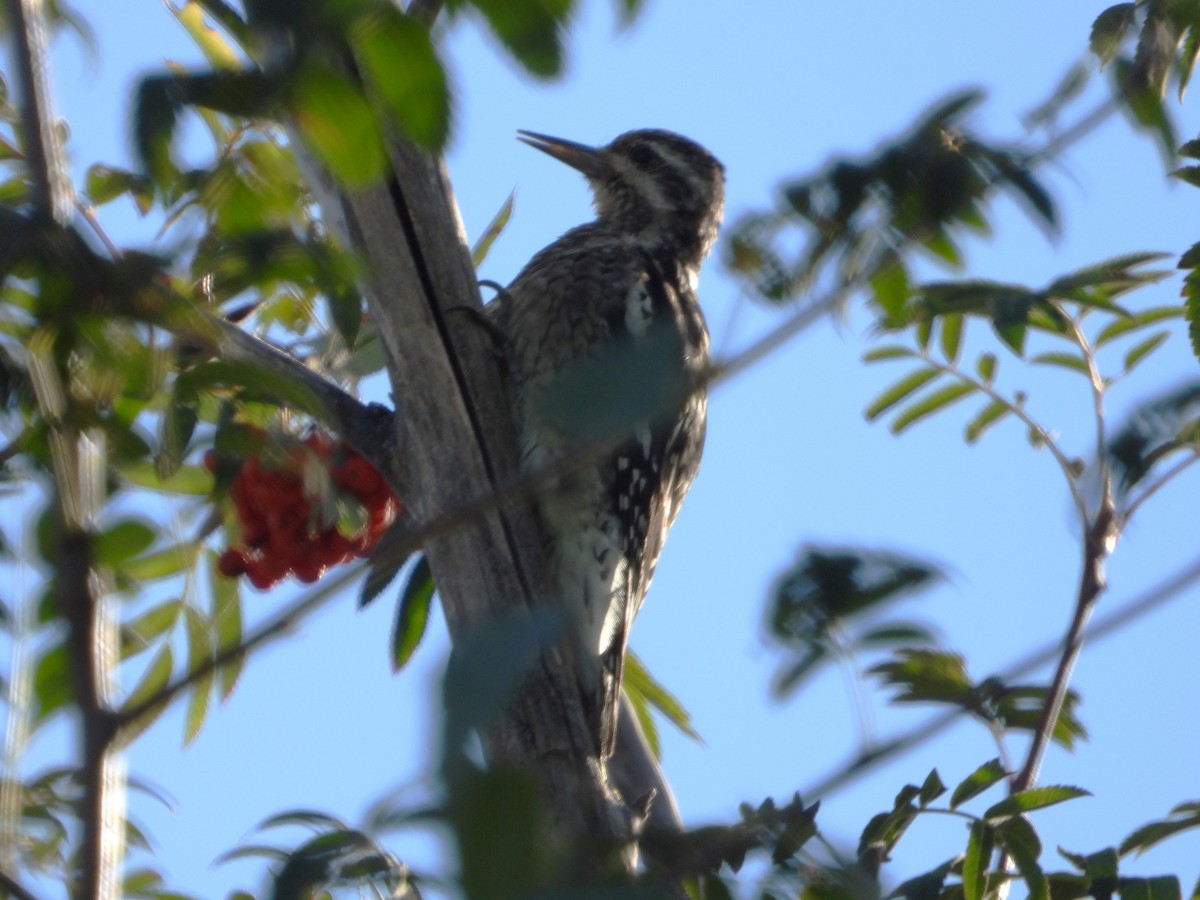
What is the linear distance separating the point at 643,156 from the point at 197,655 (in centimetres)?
302

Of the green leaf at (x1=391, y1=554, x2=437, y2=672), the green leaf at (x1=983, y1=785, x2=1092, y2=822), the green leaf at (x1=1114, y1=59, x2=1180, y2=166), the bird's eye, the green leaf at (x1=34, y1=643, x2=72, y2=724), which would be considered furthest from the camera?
the bird's eye

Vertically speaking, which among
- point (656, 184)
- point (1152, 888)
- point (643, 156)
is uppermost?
point (643, 156)

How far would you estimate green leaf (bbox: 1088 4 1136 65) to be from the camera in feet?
4.56

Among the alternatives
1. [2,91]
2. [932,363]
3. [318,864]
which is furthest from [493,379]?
[318,864]

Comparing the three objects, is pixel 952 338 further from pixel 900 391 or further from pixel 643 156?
pixel 643 156

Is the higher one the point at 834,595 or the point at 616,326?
the point at 616,326

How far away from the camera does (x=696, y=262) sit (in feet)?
14.7

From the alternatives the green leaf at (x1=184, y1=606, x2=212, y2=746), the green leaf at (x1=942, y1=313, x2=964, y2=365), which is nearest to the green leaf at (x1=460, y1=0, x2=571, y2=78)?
the green leaf at (x1=184, y1=606, x2=212, y2=746)

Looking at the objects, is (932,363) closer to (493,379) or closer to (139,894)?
(493,379)

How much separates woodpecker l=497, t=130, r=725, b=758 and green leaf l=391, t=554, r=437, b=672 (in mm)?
217

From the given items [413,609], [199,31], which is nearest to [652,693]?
[413,609]

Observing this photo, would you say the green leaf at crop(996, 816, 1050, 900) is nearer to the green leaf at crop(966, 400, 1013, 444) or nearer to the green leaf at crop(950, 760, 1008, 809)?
the green leaf at crop(950, 760, 1008, 809)

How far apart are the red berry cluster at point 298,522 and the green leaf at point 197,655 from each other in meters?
0.13

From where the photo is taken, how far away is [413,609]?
254cm
